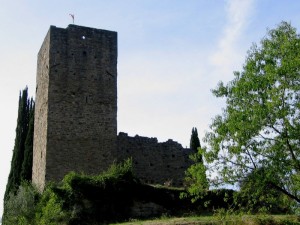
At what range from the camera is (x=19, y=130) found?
127ft

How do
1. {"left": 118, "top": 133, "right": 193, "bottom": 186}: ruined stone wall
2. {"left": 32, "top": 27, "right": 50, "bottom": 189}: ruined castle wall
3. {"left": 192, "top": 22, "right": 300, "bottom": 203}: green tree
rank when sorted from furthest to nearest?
{"left": 118, "top": 133, "right": 193, "bottom": 186}: ruined stone wall, {"left": 32, "top": 27, "right": 50, "bottom": 189}: ruined castle wall, {"left": 192, "top": 22, "right": 300, "bottom": 203}: green tree

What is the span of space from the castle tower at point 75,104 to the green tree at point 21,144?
2579 millimetres

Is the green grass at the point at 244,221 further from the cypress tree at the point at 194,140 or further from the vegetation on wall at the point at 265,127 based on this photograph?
the cypress tree at the point at 194,140

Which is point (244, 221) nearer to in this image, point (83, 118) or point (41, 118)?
point (83, 118)

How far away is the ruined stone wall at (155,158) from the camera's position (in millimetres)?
34062

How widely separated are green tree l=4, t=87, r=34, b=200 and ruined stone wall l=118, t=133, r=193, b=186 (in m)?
6.62

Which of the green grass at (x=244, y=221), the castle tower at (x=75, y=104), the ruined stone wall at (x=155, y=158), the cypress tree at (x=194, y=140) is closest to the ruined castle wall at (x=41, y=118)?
the castle tower at (x=75, y=104)

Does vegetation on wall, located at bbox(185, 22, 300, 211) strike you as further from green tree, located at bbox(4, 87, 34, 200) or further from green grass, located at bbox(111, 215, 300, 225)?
green tree, located at bbox(4, 87, 34, 200)

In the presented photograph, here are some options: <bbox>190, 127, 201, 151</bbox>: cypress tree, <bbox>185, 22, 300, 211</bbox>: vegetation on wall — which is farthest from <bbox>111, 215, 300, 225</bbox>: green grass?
<bbox>190, 127, 201, 151</bbox>: cypress tree

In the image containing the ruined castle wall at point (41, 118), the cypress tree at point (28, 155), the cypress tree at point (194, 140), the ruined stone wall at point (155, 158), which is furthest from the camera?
the cypress tree at point (194, 140)

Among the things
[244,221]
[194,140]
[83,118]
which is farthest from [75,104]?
[244,221]

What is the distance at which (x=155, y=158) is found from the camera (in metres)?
34.8

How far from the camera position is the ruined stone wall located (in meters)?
34.1

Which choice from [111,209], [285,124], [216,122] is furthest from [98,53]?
[285,124]
